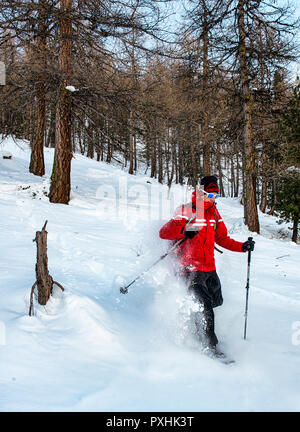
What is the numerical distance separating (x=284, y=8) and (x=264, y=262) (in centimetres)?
904

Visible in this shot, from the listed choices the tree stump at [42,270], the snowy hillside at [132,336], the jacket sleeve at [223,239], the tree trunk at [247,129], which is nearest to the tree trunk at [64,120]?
the snowy hillside at [132,336]

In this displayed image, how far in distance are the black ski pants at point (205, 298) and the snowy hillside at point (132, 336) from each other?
20cm

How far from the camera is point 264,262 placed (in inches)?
265

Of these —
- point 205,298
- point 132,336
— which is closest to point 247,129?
point 205,298

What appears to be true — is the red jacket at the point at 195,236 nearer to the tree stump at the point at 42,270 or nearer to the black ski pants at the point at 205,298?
the black ski pants at the point at 205,298

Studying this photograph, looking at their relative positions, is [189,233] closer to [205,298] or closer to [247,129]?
[205,298]

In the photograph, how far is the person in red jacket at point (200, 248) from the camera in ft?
11.3

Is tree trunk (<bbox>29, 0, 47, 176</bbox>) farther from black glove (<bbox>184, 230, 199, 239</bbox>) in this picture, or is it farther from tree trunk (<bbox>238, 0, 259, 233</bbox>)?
black glove (<bbox>184, 230, 199, 239</bbox>)

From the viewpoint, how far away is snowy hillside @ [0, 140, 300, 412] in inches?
94.3

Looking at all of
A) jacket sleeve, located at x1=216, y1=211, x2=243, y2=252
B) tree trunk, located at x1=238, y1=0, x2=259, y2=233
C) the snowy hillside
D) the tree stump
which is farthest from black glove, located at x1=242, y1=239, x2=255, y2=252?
tree trunk, located at x1=238, y1=0, x2=259, y2=233

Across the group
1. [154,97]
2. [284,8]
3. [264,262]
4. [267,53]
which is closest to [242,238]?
[264,262]

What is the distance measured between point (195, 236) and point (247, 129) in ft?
29.3
